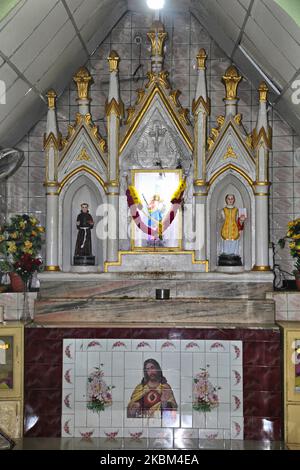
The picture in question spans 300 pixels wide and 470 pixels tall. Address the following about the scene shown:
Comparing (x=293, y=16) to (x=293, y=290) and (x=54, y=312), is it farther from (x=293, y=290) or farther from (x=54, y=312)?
(x=54, y=312)

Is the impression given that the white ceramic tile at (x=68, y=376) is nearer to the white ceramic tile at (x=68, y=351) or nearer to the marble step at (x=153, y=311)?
the white ceramic tile at (x=68, y=351)

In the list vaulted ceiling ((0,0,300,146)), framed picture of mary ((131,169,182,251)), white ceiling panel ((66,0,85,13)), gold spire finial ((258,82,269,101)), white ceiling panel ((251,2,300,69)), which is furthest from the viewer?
framed picture of mary ((131,169,182,251))

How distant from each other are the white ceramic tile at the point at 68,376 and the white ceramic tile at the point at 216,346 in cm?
134

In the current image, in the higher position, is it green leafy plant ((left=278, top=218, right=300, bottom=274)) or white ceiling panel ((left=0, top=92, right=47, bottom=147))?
white ceiling panel ((left=0, top=92, right=47, bottom=147))

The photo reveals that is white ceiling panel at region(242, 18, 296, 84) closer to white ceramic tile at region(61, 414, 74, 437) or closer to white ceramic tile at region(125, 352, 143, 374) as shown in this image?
white ceramic tile at region(125, 352, 143, 374)

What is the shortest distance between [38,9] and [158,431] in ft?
13.3

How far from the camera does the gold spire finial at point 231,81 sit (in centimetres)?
816

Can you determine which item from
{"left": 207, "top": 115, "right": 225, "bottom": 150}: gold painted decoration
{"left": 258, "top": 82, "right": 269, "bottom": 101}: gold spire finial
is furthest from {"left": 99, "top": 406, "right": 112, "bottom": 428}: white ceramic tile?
{"left": 258, "top": 82, "right": 269, "bottom": 101}: gold spire finial

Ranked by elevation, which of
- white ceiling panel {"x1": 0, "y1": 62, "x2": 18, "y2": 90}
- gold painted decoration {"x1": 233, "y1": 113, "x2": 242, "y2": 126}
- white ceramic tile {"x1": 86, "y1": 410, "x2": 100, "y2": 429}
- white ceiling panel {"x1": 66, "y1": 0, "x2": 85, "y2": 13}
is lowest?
white ceramic tile {"x1": 86, "y1": 410, "x2": 100, "y2": 429}

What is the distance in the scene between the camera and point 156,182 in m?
8.40

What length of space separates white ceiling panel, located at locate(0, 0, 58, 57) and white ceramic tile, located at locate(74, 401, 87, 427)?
338 centimetres

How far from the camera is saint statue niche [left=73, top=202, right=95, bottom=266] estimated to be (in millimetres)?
8258

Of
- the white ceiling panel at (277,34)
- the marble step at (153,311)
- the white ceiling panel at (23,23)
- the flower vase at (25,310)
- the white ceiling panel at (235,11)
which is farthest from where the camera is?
the flower vase at (25,310)

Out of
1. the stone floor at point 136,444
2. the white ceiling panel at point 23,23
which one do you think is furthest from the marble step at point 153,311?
the white ceiling panel at point 23,23
